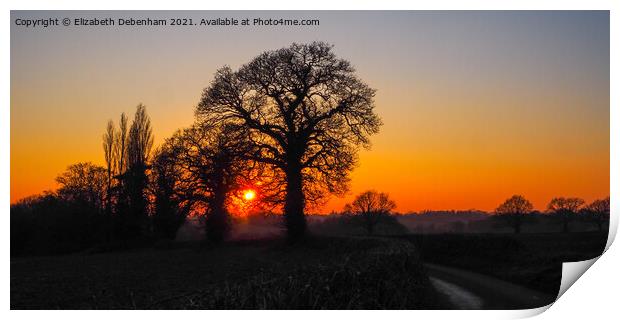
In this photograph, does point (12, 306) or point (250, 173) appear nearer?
point (12, 306)

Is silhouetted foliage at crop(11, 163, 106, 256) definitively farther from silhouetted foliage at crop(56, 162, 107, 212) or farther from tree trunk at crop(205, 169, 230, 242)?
tree trunk at crop(205, 169, 230, 242)

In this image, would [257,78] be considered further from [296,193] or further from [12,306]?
[12,306]

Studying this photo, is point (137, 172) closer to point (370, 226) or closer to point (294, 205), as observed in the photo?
point (294, 205)

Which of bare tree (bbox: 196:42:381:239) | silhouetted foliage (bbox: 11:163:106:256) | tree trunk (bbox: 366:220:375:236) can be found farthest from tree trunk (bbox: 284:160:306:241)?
tree trunk (bbox: 366:220:375:236)

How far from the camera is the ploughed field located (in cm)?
1271

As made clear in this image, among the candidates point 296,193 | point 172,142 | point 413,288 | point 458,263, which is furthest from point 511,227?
point 413,288

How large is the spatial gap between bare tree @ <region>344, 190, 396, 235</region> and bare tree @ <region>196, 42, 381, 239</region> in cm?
1791

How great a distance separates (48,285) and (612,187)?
1669 centimetres

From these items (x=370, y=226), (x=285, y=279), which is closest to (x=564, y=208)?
(x=370, y=226)

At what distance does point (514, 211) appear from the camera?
142ft

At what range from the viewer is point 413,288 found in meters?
18.7

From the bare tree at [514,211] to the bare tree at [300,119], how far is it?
13.1 metres

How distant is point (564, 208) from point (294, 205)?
78.0 feet

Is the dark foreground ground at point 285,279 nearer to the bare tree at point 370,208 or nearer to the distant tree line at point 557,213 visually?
the distant tree line at point 557,213
